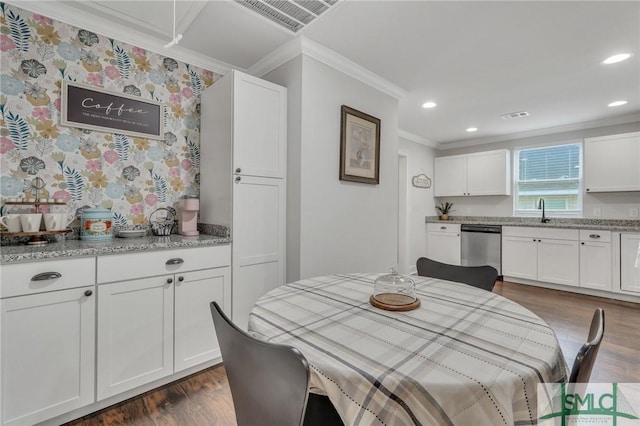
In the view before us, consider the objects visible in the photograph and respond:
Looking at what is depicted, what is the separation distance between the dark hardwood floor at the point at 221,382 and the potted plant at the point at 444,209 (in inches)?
94.5

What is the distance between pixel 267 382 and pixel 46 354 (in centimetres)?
147

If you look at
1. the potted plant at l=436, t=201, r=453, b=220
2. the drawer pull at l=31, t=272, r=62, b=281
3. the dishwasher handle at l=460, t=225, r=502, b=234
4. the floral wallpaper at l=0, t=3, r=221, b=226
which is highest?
the floral wallpaper at l=0, t=3, r=221, b=226

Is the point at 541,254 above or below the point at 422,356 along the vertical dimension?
below

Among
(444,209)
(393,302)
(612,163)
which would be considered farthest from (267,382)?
(444,209)

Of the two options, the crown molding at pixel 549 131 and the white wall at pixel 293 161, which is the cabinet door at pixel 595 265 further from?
the white wall at pixel 293 161

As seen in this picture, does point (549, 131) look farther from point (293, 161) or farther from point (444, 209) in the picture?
point (293, 161)

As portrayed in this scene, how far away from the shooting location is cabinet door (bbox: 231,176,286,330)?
7.03 feet

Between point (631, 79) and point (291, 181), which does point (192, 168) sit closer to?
point (291, 181)

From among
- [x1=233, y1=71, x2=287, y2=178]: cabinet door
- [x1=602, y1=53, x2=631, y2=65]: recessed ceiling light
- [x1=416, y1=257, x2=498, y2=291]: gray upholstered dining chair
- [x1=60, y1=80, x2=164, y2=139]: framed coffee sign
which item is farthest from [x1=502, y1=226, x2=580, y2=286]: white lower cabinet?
[x1=60, y1=80, x2=164, y2=139]: framed coffee sign

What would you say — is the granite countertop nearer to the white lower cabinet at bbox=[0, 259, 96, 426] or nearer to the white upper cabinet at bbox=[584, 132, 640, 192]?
the white lower cabinet at bbox=[0, 259, 96, 426]

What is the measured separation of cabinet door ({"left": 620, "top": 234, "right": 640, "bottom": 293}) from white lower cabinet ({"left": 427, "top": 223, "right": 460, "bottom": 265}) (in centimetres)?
195

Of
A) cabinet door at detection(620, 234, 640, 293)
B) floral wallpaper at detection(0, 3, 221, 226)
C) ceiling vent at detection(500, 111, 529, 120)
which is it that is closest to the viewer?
floral wallpaper at detection(0, 3, 221, 226)

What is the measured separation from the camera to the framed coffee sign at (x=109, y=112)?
6.40 ft

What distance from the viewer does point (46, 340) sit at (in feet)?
4.76
